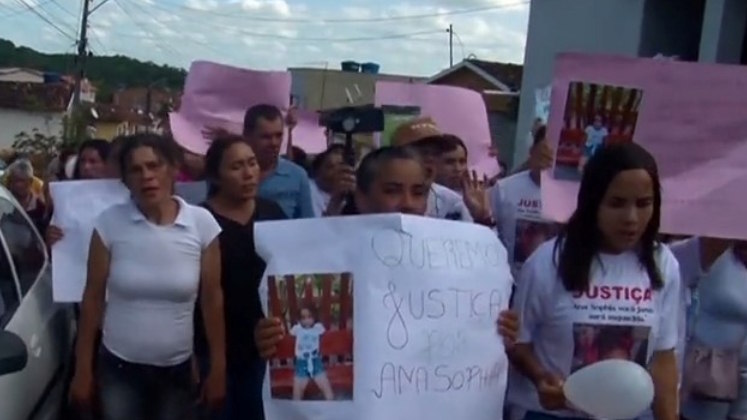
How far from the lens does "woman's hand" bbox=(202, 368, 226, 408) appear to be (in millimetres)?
4461

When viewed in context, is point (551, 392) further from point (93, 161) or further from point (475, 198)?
point (93, 161)

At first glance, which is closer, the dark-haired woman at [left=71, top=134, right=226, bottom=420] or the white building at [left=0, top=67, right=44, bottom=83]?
the dark-haired woman at [left=71, top=134, right=226, bottom=420]

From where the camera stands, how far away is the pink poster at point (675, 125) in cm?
452

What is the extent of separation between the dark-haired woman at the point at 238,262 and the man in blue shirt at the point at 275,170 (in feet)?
2.20

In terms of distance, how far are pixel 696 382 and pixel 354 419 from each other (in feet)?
6.99

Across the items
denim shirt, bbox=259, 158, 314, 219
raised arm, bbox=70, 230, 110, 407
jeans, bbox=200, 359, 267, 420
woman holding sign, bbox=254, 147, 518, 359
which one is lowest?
jeans, bbox=200, 359, 267, 420

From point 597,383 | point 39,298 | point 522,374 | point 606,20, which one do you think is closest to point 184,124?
point 39,298

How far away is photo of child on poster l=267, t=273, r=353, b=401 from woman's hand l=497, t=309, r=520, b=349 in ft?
1.54

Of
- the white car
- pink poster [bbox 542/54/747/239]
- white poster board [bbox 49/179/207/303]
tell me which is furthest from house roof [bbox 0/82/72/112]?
pink poster [bbox 542/54/747/239]

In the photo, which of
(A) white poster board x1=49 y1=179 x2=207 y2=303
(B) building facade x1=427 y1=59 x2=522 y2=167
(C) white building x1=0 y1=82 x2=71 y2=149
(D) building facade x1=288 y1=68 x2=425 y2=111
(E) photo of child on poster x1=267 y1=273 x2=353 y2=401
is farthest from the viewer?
(C) white building x1=0 y1=82 x2=71 y2=149

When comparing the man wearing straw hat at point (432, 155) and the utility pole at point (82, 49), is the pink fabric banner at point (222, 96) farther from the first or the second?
the utility pole at point (82, 49)

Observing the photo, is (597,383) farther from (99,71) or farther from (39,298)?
(99,71)

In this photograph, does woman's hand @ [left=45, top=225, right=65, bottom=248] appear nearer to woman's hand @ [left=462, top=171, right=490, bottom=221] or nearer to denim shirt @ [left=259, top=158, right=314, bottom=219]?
denim shirt @ [left=259, top=158, right=314, bottom=219]

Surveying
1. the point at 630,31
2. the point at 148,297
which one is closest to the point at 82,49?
the point at 630,31
